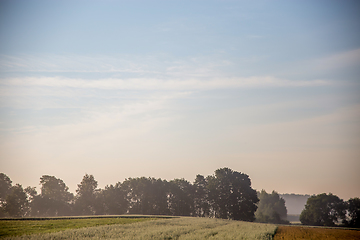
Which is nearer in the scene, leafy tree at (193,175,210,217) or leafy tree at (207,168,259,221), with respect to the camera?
leafy tree at (207,168,259,221)

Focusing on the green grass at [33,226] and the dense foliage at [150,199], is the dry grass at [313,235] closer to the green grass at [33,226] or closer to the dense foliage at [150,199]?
the green grass at [33,226]

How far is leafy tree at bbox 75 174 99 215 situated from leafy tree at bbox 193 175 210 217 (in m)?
41.3

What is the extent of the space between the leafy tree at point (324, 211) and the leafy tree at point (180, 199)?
4554cm

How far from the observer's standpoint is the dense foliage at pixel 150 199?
10006 centimetres

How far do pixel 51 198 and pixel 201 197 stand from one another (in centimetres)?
6175

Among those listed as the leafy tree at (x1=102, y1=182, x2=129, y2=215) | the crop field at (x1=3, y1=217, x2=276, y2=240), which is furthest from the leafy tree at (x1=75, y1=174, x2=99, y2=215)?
the crop field at (x1=3, y1=217, x2=276, y2=240)

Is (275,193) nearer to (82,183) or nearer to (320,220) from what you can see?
(320,220)

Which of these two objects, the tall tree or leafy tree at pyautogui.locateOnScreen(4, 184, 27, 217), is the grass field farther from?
the tall tree

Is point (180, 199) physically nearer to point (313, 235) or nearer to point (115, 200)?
point (115, 200)

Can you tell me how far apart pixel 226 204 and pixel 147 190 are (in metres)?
33.0

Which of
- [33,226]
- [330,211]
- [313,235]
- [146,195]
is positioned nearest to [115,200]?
[146,195]

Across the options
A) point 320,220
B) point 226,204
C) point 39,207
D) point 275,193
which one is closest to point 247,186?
point 226,204

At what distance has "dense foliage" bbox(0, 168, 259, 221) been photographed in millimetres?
100062

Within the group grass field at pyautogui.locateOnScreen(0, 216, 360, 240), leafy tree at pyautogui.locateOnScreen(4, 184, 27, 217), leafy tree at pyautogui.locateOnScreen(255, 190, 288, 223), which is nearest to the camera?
grass field at pyautogui.locateOnScreen(0, 216, 360, 240)
